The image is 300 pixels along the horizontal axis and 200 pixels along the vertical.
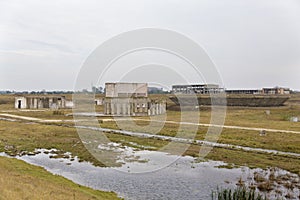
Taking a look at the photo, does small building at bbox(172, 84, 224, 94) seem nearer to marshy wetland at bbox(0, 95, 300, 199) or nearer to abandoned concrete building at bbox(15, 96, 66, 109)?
abandoned concrete building at bbox(15, 96, 66, 109)

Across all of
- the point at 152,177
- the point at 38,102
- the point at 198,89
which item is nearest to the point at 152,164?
the point at 152,177

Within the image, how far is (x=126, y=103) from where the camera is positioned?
79.9m

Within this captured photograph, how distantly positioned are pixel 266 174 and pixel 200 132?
79.9ft

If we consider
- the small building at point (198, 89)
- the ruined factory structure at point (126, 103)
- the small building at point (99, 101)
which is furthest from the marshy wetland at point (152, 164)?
the small building at point (198, 89)

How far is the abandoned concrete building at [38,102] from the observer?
10512cm

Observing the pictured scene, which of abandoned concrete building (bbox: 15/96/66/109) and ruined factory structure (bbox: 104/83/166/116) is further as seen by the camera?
abandoned concrete building (bbox: 15/96/66/109)

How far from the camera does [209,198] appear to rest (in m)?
20.5

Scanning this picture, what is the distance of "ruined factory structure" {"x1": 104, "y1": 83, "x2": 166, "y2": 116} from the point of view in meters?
80.1

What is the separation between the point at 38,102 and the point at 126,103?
41992 millimetres

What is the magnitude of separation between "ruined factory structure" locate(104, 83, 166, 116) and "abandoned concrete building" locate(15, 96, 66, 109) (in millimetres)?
29535

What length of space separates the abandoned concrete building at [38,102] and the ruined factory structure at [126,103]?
96.9ft

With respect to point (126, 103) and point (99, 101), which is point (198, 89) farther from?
point (126, 103)

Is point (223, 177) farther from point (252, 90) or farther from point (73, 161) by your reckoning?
point (252, 90)

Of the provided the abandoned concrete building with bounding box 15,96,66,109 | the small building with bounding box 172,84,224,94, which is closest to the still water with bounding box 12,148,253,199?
the abandoned concrete building with bounding box 15,96,66,109
